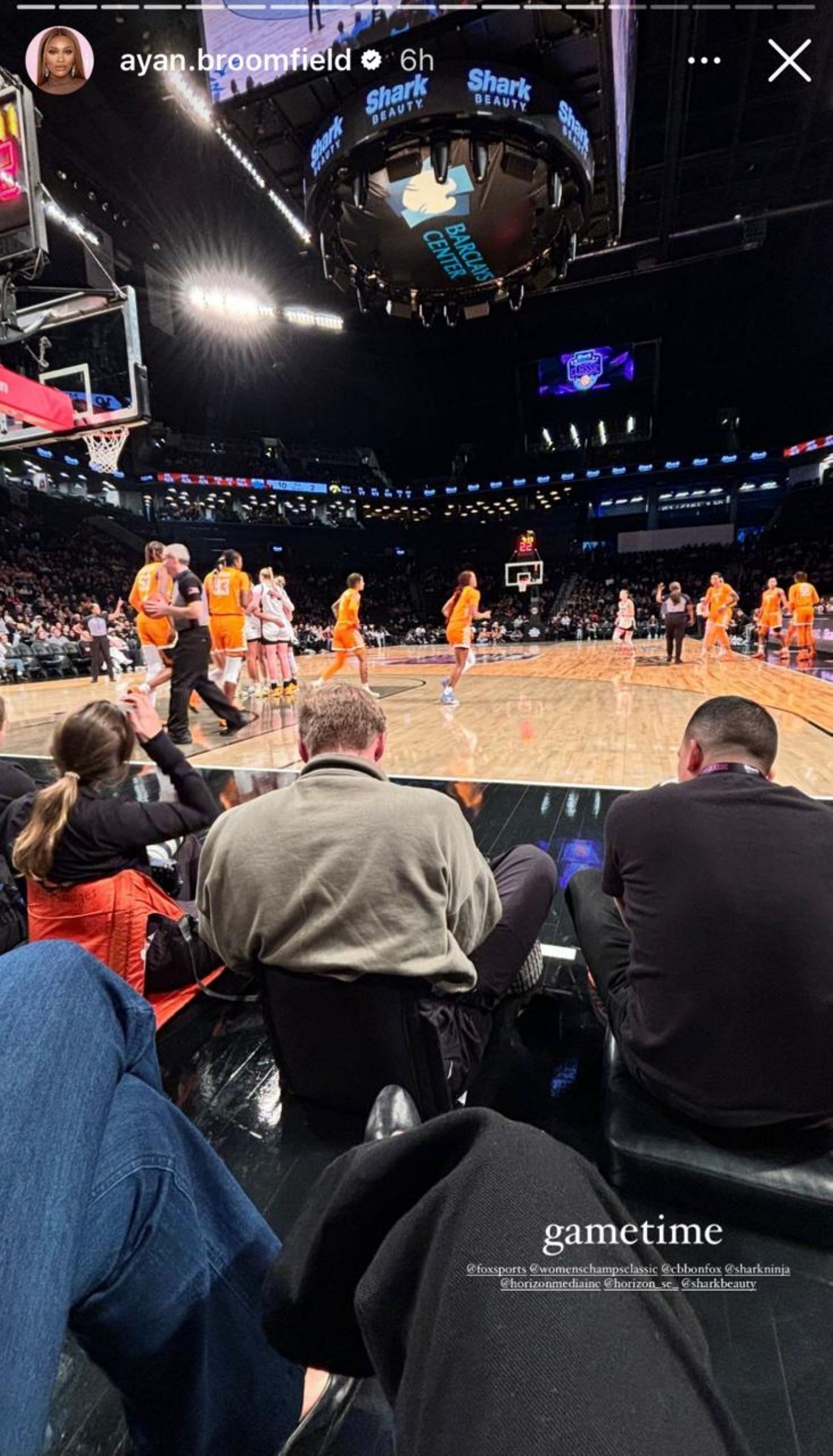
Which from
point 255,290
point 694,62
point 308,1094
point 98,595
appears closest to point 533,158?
Result: point 694,62

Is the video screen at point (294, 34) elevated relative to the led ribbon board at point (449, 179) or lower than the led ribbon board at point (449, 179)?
elevated

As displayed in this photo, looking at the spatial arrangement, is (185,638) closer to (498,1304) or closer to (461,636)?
(461,636)

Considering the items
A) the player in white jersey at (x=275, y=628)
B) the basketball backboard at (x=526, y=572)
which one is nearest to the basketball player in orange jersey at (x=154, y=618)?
the player in white jersey at (x=275, y=628)

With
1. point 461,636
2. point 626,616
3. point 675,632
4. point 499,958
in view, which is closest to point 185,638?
point 461,636

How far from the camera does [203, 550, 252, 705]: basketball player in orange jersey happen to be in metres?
7.16

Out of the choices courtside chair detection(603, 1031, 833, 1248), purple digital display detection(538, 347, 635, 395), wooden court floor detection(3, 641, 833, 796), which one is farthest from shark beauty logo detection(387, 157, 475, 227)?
purple digital display detection(538, 347, 635, 395)

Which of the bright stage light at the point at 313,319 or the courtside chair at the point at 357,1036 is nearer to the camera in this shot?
the courtside chair at the point at 357,1036

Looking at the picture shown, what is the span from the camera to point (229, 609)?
725 centimetres

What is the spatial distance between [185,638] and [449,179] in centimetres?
543

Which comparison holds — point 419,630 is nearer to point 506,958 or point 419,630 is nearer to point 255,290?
point 255,290

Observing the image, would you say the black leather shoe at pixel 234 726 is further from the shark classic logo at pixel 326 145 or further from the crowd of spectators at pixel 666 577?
the crowd of spectators at pixel 666 577

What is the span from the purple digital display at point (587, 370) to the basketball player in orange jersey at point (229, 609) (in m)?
22.2

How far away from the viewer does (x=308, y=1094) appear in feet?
5.14

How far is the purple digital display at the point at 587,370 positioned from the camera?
23703 millimetres
